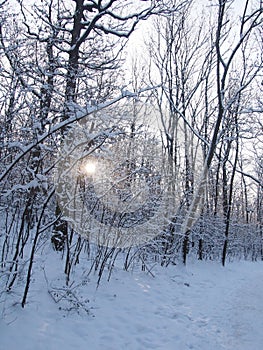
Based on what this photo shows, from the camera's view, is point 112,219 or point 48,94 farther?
point 112,219

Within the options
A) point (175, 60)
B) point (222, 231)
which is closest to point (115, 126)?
point (175, 60)

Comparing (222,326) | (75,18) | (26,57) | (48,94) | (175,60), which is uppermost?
(175,60)

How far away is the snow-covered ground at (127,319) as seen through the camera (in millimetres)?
3109

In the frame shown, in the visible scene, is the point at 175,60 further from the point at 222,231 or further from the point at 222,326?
the point at 222,326

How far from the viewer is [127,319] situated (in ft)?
13.4

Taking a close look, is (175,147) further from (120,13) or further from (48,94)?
(48,94)

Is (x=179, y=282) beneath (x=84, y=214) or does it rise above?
beneath

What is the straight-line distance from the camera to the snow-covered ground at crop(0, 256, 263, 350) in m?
3.11

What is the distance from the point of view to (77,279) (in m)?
4.97

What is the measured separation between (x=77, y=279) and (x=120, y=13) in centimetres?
610

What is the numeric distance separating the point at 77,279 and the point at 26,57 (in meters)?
3.61

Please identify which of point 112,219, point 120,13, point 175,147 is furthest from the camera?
point 175,147

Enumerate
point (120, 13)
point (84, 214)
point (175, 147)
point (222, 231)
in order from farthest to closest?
point (222, 231) < point (175, 147) < point (120, 13) < point (84, 214)

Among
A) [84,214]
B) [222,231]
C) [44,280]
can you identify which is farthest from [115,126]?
[222,231]
